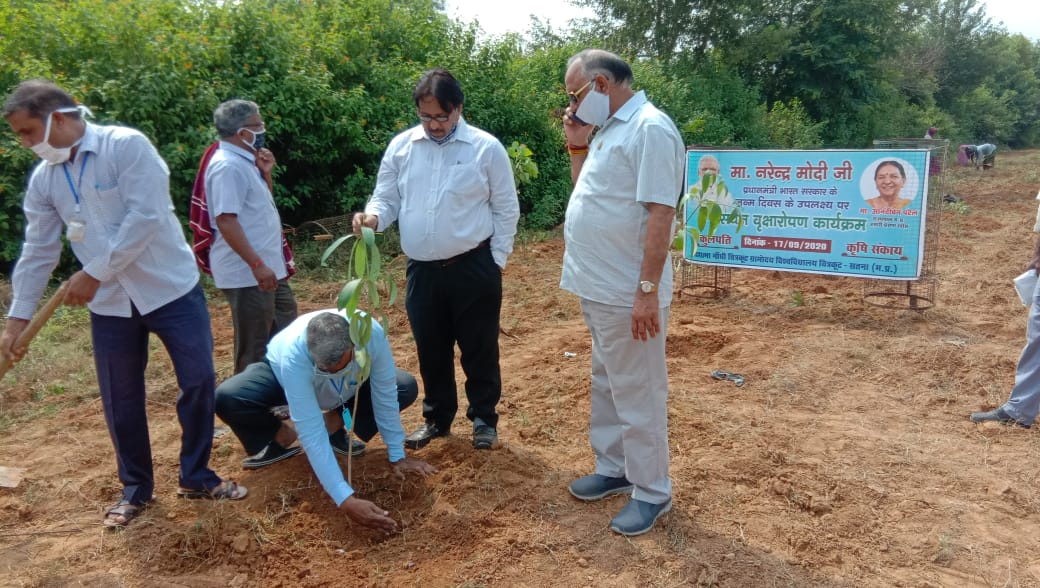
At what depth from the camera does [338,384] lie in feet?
10.0

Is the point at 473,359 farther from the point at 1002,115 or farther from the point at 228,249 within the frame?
the point at 1002,115

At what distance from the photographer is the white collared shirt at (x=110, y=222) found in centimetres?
271

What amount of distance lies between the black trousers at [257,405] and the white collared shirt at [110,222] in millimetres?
588

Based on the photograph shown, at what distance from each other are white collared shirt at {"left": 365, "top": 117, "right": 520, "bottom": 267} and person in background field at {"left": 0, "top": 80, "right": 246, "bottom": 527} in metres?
0.94

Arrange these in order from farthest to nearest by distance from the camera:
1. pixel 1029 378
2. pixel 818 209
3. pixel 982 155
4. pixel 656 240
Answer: pixel 982 155 < pixel 818 209 < pixel 1029 378 < pixel 656 240

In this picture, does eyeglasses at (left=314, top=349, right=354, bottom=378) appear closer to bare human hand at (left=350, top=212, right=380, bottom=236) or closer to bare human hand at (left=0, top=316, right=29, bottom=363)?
bare human hand at (left=350, top=212, right=380, bottom=236)

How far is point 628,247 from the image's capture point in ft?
8.84

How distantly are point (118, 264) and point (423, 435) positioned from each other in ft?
5.50

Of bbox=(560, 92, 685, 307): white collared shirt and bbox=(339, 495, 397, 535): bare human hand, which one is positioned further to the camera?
bbox=(339, 495, 397, 535): bare human hand

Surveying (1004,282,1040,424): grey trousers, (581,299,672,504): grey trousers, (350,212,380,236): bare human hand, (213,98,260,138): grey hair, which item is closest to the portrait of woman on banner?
(1004,282,1040,424): grey trousers

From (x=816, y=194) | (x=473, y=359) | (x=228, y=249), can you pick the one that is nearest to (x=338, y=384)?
(x=473, y=359)

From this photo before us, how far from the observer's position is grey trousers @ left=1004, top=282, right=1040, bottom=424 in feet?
13.0

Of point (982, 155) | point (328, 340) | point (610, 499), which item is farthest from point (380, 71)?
point (982, 155)

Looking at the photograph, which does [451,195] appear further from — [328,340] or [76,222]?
[76,222]
